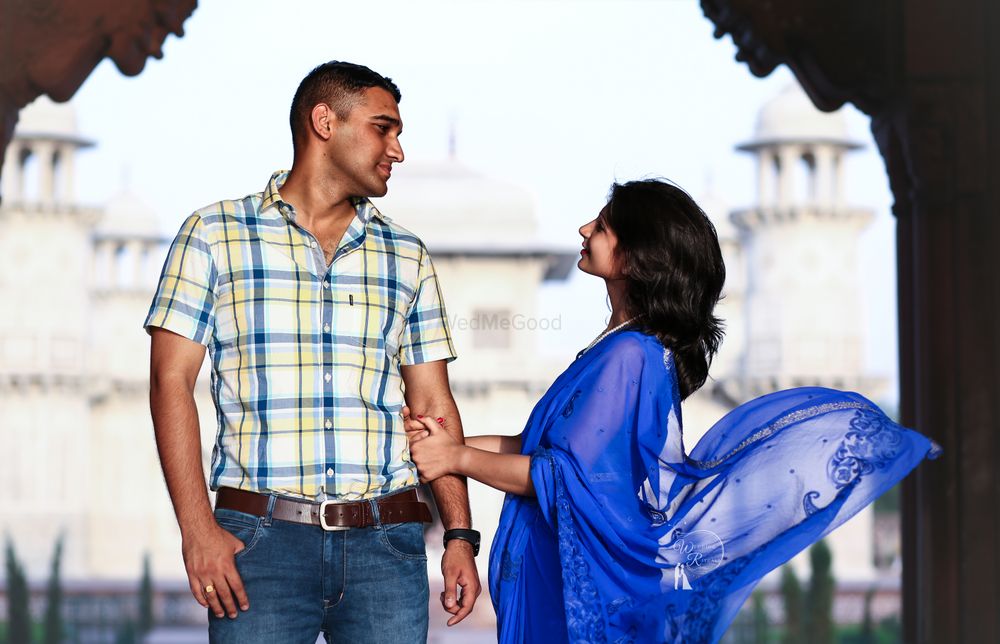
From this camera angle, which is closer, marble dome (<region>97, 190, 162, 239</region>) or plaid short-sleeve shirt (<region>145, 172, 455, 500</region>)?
plaid short-sleeve shirt (<region>145, 172, 455, 500</region>)

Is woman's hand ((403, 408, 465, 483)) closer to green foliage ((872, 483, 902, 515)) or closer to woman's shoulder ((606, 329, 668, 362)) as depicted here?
woman's shoulder ((606, 329, 668, 362))

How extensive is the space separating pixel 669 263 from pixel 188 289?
0.61m

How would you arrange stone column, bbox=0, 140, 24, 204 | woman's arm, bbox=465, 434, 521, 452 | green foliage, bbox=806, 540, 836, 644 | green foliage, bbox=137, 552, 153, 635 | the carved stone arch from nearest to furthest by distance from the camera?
woman's arm, bbox=465, 434, 521, 452, the carved stone arch, green foliage, bbox=806, 540, 836, 644, green foliage, bbox=137, 552, 153, 635, stone column, bbox=0, 140, 24, 204

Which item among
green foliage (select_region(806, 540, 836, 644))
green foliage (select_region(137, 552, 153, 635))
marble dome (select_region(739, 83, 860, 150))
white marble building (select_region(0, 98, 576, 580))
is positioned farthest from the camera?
marble dome (select_region(739, 83, 860, 150))

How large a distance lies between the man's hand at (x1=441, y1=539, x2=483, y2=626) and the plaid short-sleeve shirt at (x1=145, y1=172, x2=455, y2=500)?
0.11 metres

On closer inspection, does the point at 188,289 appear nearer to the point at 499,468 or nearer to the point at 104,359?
the point at 499,468

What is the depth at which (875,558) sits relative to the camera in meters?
17.4

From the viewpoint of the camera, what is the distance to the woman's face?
5.45 ft

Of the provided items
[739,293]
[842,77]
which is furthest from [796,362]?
[842,77]

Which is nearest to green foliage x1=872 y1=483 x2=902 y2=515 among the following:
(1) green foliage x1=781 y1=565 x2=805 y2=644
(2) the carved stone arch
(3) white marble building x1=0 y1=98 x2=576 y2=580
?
(3) white marble building x1=0 y1=98 x2=576 y2=580

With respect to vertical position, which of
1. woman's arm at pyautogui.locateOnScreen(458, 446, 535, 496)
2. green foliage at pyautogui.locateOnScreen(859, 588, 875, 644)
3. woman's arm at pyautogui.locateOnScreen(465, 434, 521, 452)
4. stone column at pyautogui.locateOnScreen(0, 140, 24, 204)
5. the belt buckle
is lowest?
green foliage at pyautogui.locateOnScreen(859, 588, 875, 644)

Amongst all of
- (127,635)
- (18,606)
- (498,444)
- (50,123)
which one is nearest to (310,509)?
(498,444)

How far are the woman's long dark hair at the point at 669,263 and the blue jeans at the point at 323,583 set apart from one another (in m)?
0.42

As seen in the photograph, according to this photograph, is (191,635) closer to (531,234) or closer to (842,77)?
(531,234)
